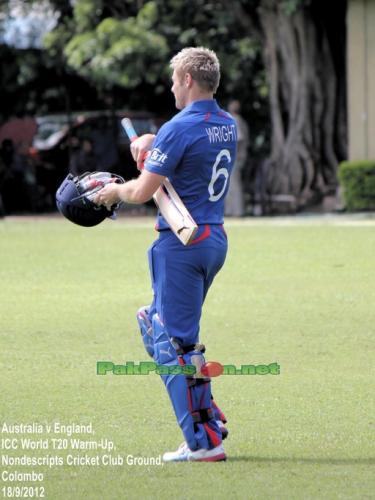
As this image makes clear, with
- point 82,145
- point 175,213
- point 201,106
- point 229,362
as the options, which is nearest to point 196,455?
point 175,213

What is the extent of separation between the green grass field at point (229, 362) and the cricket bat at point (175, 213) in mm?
1145

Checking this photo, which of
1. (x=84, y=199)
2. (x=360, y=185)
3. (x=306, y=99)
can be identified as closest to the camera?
(x=84, y=199)

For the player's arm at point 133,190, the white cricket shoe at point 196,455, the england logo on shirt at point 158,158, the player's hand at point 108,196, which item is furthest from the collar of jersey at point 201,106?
the white cricket shoe at point 196,455

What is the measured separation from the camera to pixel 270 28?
2458cm

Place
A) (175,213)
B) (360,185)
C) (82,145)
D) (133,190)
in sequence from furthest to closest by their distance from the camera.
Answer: (82,145), (360,185), (133,190), (175,213)

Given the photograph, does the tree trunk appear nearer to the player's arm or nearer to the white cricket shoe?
the player's arm

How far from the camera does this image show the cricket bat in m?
6.23

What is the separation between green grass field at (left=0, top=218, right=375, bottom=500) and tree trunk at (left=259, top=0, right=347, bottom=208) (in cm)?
771

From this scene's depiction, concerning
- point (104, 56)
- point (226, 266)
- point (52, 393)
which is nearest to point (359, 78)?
point (104, 56)

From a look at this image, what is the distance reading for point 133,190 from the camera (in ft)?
21.0

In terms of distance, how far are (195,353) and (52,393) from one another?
1937mm

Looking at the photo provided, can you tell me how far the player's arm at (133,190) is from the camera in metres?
6.31

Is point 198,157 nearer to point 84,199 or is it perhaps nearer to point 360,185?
point 84,199

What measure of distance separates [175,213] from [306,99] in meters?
18.9
